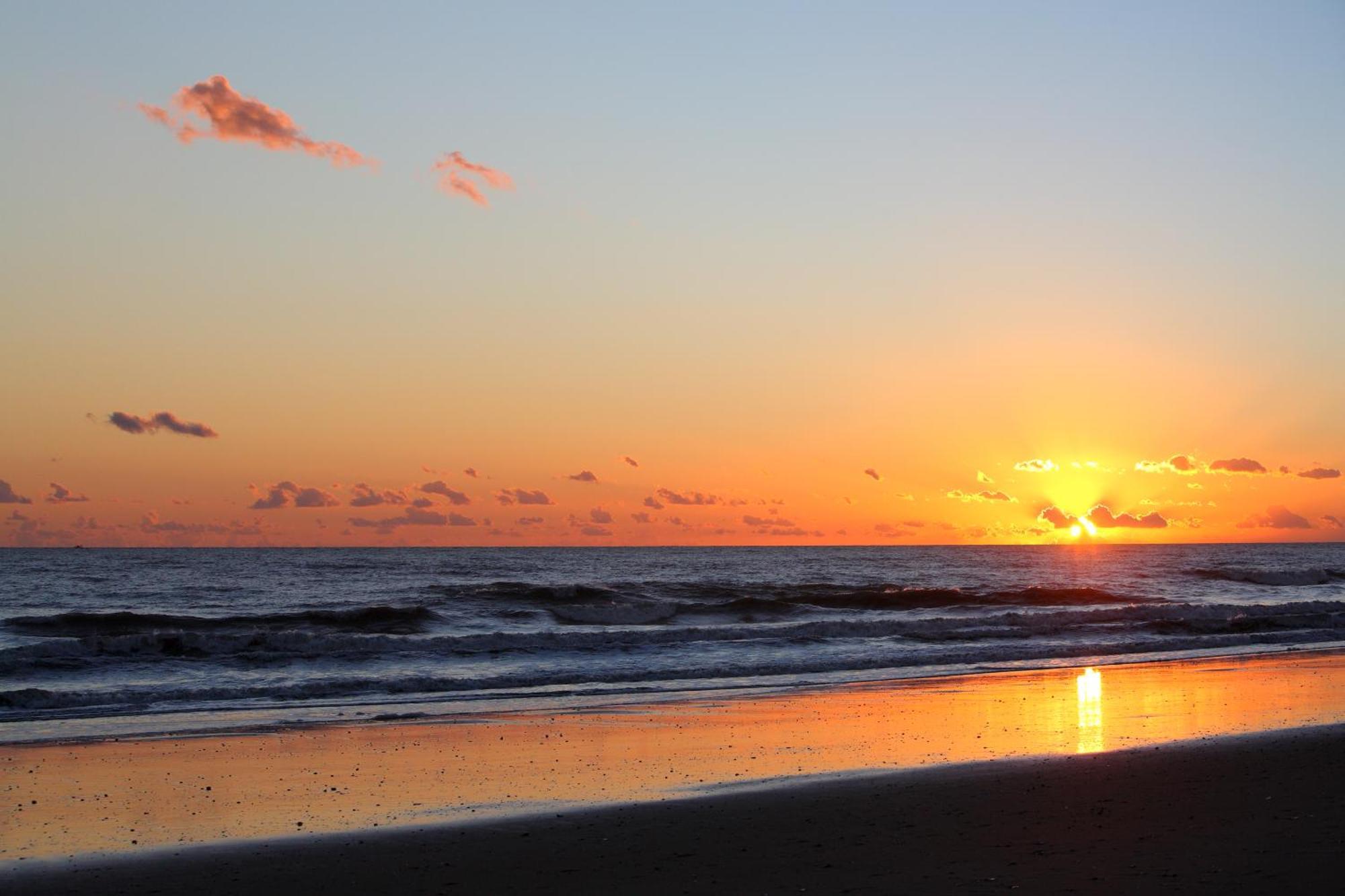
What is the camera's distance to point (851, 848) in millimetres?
9250

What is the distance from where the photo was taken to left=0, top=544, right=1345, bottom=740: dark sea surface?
20.5 metres

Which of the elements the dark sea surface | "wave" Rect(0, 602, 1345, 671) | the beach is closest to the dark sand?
the beach

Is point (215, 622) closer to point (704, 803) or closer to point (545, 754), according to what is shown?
point (545, 754)

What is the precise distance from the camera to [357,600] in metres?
53.5

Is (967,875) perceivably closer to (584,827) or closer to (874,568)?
(584,827)

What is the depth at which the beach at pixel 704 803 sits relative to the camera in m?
8.66

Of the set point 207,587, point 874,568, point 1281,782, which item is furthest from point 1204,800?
point 874,568

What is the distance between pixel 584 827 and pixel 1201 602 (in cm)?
5050

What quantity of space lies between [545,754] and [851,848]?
18.1 feet

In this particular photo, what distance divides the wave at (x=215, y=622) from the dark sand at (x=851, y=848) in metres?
28.1

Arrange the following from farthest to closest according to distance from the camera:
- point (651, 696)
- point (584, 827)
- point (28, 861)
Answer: point (651, 696), point (584, 827), point (28, 861)

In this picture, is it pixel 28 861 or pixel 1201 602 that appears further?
pixel 1201 602

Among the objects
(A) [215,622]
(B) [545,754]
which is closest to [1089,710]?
(B) [545,754]

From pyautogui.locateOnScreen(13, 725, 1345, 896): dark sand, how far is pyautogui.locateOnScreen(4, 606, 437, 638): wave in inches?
1108
